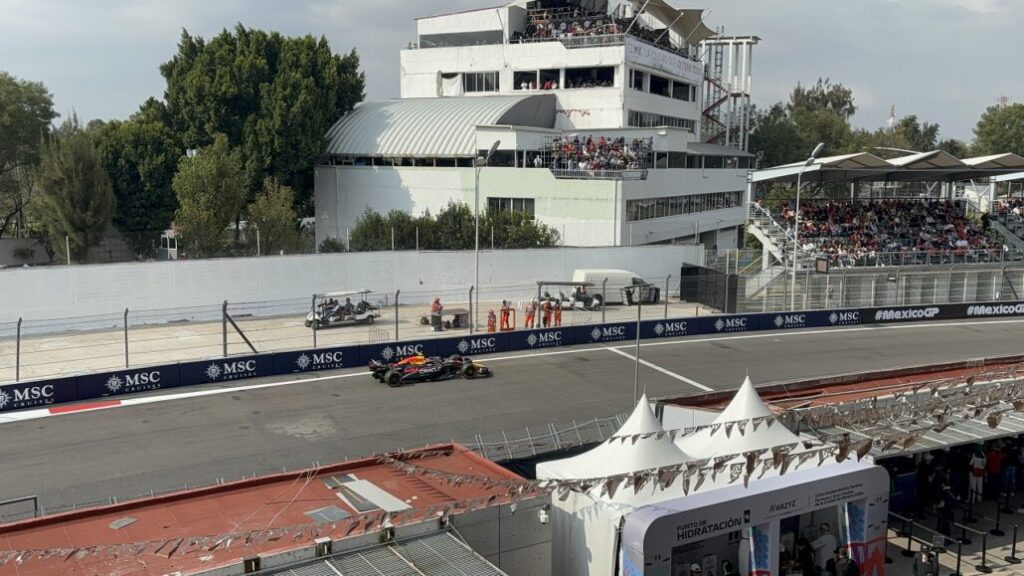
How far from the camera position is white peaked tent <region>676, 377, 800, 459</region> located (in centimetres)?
1527

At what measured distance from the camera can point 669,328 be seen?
36.6m

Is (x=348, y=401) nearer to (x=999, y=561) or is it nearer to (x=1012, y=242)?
(x=999, y=561)

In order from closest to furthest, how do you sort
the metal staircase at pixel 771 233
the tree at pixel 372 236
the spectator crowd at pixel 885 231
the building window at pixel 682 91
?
the spectator crowd at pixel 885 231, the metal staircase at pixel 771 233, the tree at pixel 372 236, the building window at pixel 682 91

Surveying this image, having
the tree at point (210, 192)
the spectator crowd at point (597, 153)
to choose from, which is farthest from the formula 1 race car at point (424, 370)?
the spectator crowd at point (597, 153)

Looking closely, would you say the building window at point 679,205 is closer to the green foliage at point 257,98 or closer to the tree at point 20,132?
the green foliage at point 257,98

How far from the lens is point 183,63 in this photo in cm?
6278

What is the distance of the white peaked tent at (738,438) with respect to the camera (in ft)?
50.1

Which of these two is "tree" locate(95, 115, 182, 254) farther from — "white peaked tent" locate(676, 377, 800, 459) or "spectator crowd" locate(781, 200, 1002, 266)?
"white peaked tent" locate(676, 377, 800, 459)

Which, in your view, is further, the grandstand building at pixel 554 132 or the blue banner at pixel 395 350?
the grandstand building at pixel 554 132

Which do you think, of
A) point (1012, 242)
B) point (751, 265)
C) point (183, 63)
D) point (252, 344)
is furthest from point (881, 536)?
point (183, 63)

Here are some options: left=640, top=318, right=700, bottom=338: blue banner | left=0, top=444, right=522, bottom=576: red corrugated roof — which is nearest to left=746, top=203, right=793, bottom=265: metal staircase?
left=640, top=318, right=700, bottom=338: blue banner

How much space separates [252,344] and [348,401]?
6677mm

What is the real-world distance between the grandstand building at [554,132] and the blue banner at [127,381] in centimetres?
2486

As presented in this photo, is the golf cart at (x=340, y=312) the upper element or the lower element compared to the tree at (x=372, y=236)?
lower
